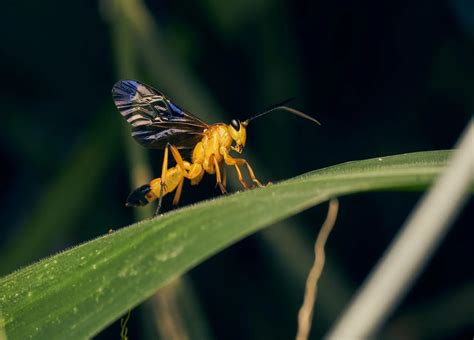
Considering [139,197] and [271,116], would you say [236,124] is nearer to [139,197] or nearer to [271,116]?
[139,197]

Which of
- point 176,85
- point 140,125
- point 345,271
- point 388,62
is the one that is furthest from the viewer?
point 388,62

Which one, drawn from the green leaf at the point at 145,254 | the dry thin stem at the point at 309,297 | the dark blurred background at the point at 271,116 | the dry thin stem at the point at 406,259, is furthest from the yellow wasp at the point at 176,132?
the dry thin stem at the point at 406,259

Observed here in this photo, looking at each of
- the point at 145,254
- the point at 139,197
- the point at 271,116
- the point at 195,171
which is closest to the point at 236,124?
the point at 195,171

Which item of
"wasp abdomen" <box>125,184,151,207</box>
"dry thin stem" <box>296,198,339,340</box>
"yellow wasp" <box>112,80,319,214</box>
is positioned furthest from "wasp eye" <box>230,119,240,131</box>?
"dry thin stem" <box>296,198,339,340</box>

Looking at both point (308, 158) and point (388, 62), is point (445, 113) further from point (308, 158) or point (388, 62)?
point (308, 158)

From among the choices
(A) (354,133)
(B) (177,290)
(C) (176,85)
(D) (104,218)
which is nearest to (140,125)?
(B) (177,290)

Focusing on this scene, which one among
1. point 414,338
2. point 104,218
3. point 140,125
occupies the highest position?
point 140,125

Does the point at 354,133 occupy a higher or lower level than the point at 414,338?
higher
